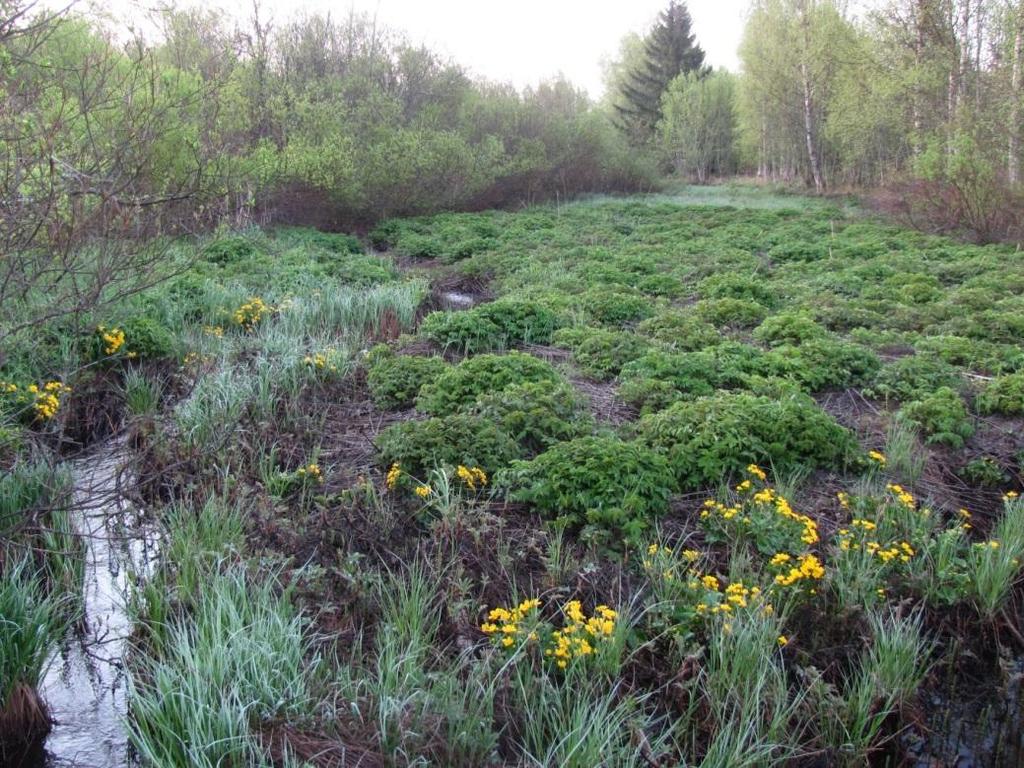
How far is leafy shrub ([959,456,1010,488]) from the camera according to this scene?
4.85m

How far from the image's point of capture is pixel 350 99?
18.4 metres

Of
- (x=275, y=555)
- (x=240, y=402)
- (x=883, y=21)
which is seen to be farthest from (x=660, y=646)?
(x=883, y=21)

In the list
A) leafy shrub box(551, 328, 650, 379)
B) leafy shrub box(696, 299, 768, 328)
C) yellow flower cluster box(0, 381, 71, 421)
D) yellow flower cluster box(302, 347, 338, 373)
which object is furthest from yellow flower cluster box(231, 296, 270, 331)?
leafy shrub box(696, 299, 768, 328)

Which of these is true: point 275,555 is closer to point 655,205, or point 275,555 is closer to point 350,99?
point 350,99

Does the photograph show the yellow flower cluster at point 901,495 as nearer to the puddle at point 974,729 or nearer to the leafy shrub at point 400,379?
the puddle at point 974,729

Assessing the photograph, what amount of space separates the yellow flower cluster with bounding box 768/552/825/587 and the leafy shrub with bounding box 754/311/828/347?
371 centimetres

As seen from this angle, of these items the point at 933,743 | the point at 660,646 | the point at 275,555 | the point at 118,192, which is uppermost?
the point at 118,192

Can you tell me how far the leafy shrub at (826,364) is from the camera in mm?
6094

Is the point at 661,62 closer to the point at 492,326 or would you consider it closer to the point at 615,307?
the point at 615,307

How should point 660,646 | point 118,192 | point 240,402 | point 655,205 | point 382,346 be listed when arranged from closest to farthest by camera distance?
point 660,646
point 118,192
point 240,402
point 382,346
point 655,205

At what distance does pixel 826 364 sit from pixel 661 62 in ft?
116

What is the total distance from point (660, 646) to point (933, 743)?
1070 millimetres

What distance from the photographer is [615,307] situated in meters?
8.55

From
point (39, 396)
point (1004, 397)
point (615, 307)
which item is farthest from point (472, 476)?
point (615, 307)
